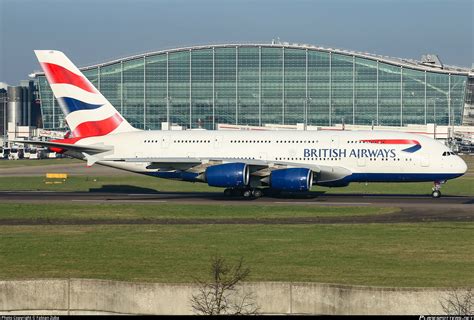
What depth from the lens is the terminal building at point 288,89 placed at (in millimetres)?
149125

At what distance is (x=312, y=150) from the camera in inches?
2125

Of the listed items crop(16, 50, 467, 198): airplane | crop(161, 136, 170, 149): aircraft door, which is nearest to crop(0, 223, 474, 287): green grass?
crop(16, 50, 467, 198): airplane

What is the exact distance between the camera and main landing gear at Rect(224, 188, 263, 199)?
53781 mm

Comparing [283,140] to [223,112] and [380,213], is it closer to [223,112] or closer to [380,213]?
[380,213]

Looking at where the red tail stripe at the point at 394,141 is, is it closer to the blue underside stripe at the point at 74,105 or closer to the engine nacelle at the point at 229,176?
the engine nacelle at the point at 229,176

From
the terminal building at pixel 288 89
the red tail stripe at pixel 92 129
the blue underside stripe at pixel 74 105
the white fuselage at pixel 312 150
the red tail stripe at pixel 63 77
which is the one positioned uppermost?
the terminal building at pixel 288 89

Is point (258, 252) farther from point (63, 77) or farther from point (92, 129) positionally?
point (63, 77)

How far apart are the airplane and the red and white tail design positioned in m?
0.07

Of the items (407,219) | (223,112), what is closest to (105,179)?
(407,219)

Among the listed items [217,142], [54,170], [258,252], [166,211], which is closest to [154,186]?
[217,142]

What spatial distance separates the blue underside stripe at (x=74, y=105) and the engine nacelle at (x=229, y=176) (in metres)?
10.9

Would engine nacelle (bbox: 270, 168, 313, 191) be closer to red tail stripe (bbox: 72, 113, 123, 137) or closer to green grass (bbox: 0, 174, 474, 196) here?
green grass (bbox: 0, 174, 474, 196)

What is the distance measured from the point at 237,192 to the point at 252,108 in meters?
96.5

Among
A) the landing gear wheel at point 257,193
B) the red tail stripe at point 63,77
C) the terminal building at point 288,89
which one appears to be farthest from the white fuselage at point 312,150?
the terminal building at point 288,89
